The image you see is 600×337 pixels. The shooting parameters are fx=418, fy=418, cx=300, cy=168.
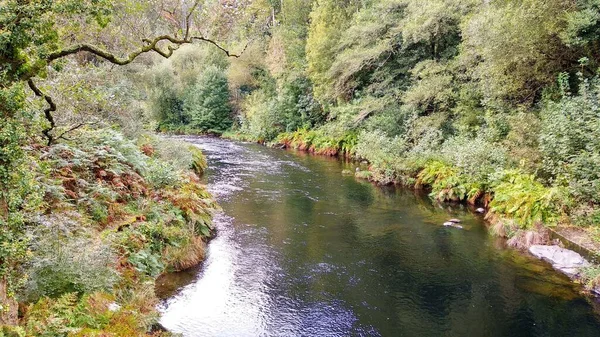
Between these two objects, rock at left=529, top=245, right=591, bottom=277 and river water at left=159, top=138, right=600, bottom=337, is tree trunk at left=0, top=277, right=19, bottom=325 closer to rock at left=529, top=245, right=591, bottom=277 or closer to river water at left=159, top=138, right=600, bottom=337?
river water at left=159, top=138, right=600, bottom=337

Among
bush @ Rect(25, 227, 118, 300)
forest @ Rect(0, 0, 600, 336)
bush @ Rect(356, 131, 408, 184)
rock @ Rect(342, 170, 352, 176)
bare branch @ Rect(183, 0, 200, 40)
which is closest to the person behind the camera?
forest @ Rect(0, 0, 600, 336)

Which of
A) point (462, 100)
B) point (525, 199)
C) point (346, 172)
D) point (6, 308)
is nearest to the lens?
point (6, 308)

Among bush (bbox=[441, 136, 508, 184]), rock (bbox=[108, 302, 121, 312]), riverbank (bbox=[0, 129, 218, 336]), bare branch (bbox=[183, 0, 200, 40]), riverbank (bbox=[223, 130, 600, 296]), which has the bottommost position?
rock (bbox=[108, 302, 121, 312])

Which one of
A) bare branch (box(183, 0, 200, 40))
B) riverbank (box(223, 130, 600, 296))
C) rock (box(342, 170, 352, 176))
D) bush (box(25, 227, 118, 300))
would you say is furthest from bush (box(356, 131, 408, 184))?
bush (box(25, 227, 118, 300))

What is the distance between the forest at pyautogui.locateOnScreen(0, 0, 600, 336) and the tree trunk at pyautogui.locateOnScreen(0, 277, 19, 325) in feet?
0.06

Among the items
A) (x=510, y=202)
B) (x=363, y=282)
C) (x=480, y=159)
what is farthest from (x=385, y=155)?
(x=363, y=282)

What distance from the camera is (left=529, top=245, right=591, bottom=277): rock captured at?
9.54 metres

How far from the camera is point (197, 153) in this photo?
75.2 feet

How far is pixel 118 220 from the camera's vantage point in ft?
30.6

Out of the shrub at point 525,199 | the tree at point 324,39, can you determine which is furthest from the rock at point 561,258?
the tree at point 324,39

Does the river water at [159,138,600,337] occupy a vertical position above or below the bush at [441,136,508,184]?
below

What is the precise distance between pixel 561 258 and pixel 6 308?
10994 millimetres

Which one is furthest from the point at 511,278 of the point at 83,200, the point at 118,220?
the point at 83,200

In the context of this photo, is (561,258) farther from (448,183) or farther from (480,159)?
(448,183)
